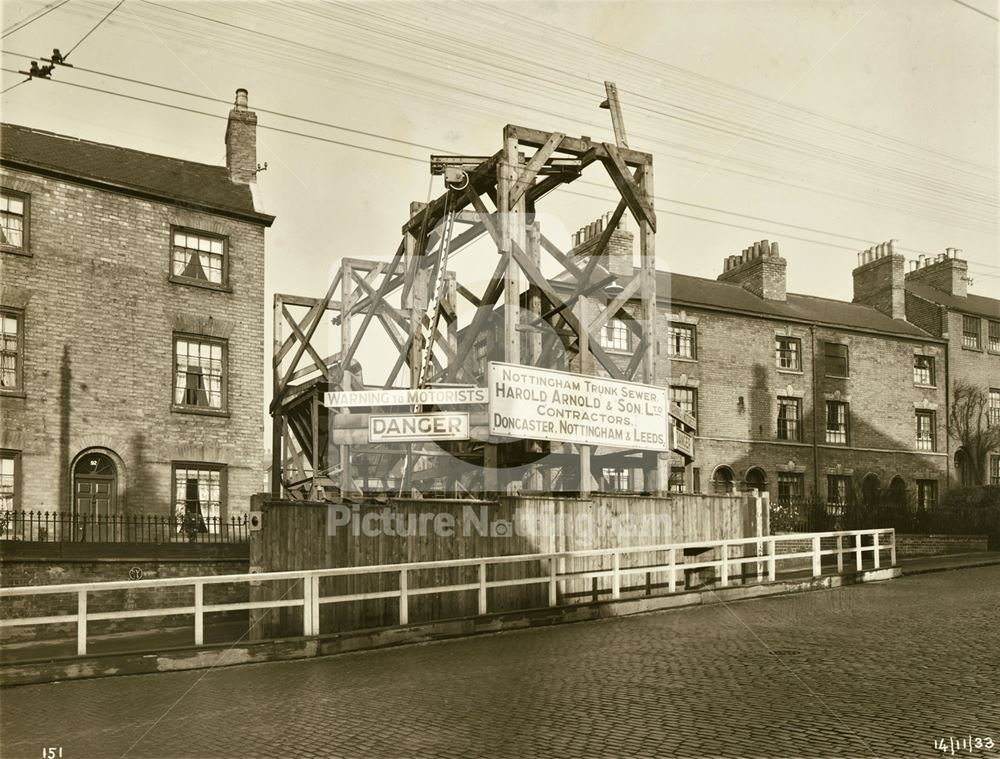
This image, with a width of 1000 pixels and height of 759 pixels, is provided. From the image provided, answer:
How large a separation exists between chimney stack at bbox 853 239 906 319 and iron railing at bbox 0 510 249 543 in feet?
94.1

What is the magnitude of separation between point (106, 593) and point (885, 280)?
3329cm

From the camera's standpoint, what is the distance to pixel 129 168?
24.0 meters

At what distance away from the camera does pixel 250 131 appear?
1029 inches

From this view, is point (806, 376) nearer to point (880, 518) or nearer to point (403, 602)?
point (880, 518)

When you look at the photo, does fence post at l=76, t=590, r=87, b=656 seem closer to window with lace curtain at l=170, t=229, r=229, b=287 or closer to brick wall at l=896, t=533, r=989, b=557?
window with lace curtain at l=170, t=229, r=229, b=287

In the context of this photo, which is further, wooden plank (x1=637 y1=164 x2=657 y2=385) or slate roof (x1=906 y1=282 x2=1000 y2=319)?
slate roof (x1=906 y1=282 x2=1000 y2=319)

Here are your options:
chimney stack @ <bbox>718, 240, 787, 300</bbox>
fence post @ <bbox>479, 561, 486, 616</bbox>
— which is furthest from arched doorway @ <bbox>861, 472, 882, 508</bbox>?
fence post @ <bbox>479, 561, 486, 616</bbox>

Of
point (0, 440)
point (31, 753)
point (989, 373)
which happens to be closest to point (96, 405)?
point (0, 440)

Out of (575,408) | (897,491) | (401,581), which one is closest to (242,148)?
(575,408)

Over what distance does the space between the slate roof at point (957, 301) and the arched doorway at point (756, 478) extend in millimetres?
11929

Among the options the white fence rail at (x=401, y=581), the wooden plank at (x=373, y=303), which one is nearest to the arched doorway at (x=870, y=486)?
the white fence rail at (x=401, y=581)

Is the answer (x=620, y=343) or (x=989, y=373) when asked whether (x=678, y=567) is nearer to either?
(x=620, y=343)

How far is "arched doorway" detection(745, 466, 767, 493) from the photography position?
33.7 metres

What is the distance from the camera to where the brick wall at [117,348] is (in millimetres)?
20812
